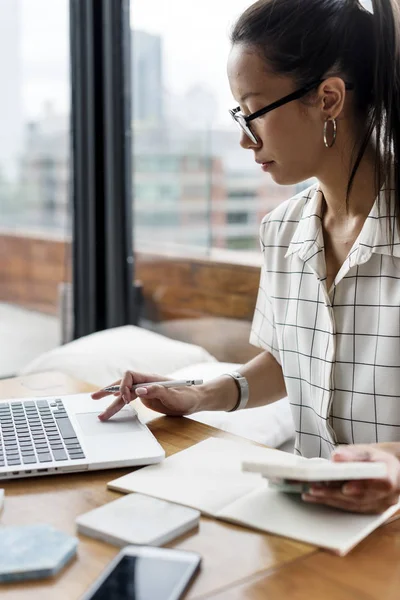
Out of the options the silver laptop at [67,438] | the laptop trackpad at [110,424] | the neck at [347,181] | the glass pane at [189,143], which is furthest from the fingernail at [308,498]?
the glass pane at [189,143]

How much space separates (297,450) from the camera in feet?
4.66

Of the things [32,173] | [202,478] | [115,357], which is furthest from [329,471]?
[32,173]

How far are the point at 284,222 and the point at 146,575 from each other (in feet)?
2.86

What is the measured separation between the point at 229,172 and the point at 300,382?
1261mm

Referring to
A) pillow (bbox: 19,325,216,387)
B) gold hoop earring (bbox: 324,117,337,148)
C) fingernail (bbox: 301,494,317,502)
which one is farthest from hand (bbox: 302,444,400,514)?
pillow (bbox: 19,325,216,387)

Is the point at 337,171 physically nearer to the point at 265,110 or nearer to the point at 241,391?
the point at 265,110

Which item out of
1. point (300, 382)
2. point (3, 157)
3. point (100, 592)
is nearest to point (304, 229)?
point (300, 382)

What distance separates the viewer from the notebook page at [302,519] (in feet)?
2.66

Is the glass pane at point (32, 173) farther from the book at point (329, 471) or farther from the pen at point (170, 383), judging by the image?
the book at point (329, 471)

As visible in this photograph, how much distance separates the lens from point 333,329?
125cm

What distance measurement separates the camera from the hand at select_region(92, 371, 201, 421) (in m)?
1.22

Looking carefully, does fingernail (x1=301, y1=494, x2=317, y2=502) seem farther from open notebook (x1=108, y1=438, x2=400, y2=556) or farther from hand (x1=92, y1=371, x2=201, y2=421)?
hand (x1=92, y1=371, x2=201, y2=421)

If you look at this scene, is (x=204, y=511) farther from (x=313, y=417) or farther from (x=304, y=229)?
(x=304, y=229)

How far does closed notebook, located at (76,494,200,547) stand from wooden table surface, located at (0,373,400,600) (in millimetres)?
12
